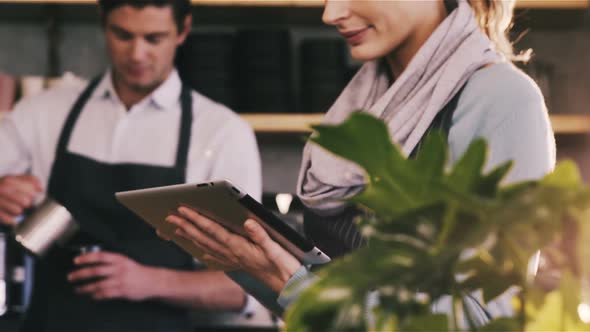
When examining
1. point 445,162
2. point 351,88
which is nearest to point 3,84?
point 351,88

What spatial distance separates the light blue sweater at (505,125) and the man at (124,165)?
3.22 ft

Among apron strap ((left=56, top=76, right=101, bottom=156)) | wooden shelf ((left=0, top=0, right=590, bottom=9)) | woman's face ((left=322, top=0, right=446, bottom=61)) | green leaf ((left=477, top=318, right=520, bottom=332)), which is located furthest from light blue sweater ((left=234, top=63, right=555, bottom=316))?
wooden shelf ((left=0, top=0, right=590, bottom=9))

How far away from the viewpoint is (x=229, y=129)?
2104 mm

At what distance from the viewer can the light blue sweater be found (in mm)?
993

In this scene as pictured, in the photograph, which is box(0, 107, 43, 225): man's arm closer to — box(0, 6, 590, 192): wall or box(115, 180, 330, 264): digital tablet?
box(0, 6, 590, 192): wall

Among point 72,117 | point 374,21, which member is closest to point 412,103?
point 374,21

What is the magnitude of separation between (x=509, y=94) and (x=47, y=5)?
67.5 inches

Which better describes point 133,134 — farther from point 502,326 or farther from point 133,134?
point 502,326

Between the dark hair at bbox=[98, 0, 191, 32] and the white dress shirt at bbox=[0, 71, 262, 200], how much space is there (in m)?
0.14

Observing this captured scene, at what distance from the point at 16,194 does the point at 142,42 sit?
44 centimetres

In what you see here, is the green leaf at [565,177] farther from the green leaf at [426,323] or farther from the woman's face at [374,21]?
the woman's face at [374,21]

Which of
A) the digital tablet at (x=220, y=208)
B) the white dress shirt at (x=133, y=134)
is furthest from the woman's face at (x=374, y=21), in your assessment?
the white dress shirt at (x=133, y=134)

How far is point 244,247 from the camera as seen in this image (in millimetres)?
1098

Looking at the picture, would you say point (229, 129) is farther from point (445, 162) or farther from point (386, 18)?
point (445, 162)
